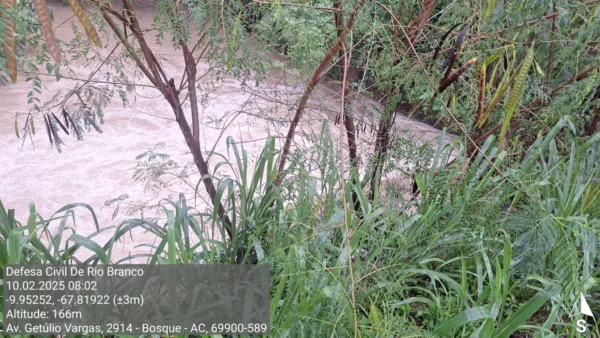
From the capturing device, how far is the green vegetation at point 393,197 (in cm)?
140

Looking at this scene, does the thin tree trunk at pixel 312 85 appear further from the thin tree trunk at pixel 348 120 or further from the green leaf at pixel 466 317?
the green leaf at pixel 466 317

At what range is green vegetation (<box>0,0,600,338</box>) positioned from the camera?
1.40m

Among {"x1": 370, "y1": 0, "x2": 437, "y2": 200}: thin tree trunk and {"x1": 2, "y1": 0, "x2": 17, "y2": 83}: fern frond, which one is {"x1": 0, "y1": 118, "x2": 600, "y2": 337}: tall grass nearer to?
{"x1": 370, "y1": 0, "x2": 437, "y2": 200}: thin tree trunk


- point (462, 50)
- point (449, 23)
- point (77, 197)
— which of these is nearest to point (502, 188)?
point (462, 50)

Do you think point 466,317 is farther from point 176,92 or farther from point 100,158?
point 100,158

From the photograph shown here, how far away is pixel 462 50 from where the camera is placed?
177 centimetres

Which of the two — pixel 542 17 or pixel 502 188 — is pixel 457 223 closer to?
pixel 502 188

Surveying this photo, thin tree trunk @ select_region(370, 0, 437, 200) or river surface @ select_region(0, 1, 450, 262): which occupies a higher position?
thin tree trunk @ select_region(370, 0, 437, 200)

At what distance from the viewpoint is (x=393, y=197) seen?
1859mm

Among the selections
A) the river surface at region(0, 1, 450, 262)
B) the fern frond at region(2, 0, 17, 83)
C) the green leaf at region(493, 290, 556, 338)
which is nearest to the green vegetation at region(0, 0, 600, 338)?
the green leaf at region(493, 290, 556, 338)

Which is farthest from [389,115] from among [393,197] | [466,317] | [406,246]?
[466,317]

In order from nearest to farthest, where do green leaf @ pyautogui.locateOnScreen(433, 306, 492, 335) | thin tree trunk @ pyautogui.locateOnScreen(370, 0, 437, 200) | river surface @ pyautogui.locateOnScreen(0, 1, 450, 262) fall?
green leaf @ pyautogui.locateOnScreen(433, 306, 492, 335) < thin tree trunk @ pyautogui.locateOnScreen(370, 0, 437, 200) < river surface @ pyautogui.locateOnScreen(0, 1, 450, 262)

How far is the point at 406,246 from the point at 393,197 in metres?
0.26

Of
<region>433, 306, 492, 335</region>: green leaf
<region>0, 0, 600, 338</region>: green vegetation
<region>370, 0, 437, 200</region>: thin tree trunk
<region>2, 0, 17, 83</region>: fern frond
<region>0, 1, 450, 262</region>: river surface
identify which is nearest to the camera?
<region>2, 0, 17, 83</region>: fern frond
